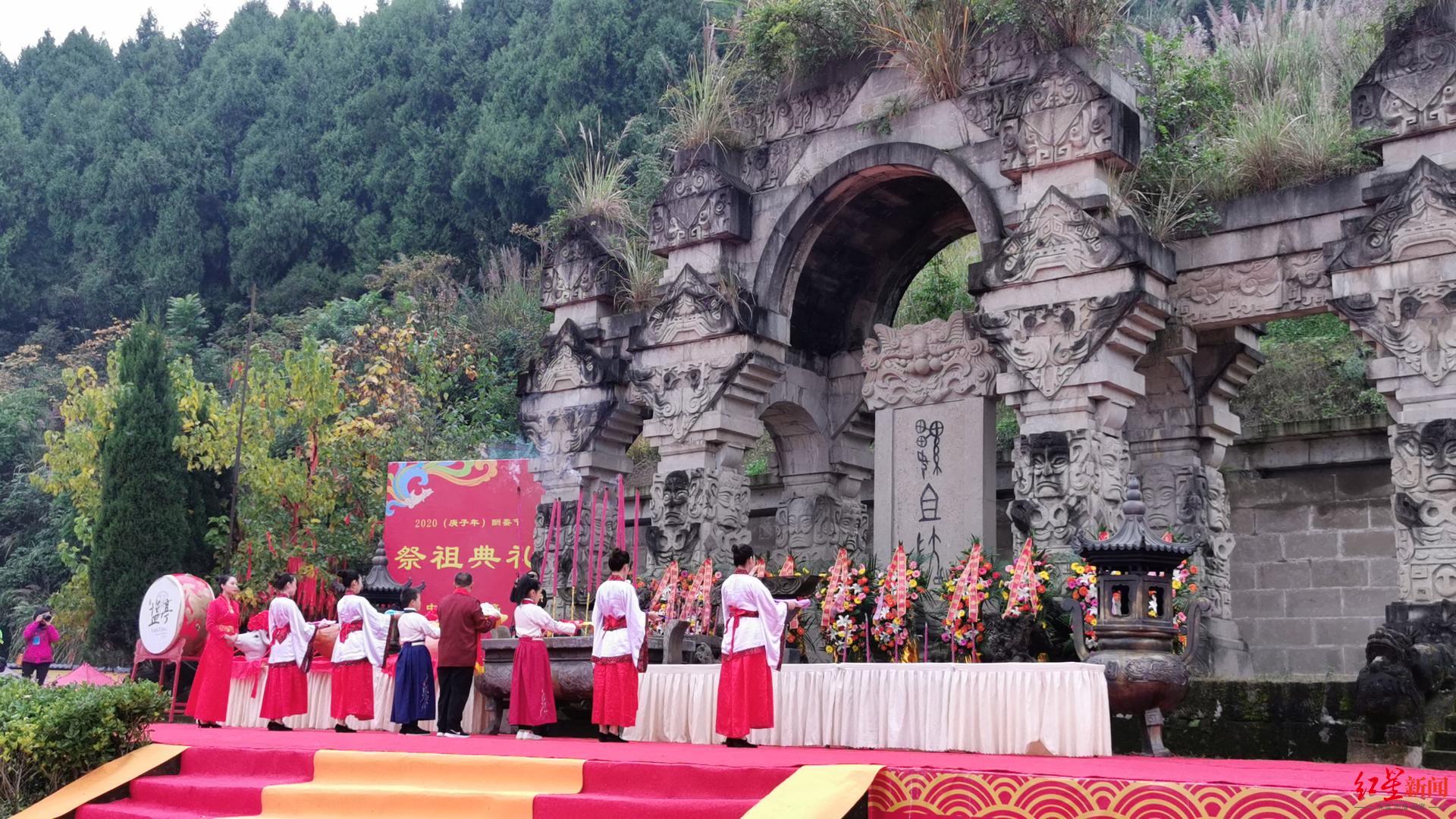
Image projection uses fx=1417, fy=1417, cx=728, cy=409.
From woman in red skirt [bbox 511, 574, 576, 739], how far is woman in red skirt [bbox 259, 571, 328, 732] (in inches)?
98.8

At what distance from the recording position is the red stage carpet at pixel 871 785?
564 cm

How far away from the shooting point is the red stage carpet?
18.5 feet

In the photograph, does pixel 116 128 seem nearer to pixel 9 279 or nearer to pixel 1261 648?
pixel 9 279

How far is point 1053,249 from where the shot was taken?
36.3ft

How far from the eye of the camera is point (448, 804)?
24.5 ft

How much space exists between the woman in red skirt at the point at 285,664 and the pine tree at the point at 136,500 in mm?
10086

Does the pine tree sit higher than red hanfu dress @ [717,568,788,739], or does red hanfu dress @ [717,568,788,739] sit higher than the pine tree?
the pine tree

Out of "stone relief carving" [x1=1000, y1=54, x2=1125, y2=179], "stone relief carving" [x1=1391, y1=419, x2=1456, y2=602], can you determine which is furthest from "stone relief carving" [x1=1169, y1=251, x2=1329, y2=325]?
"stone relief carving" [x1=1391, y1=419, x2=1456, y2=602]

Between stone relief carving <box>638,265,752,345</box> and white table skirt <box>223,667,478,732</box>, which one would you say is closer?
white table skirt <box>223,667,478,732</box>

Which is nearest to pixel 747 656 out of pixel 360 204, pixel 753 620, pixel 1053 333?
pixel 753 620

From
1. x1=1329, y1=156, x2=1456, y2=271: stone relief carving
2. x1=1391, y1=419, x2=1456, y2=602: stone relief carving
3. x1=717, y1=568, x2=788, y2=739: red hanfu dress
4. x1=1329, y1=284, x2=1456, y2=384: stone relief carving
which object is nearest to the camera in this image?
x1=717, y1=568, x2=788, y2=739: red hanfu dress

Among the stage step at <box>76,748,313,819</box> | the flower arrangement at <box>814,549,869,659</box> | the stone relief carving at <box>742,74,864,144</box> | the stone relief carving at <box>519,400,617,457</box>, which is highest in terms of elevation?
the stone relief carving at <box>742,74,864,144</box>

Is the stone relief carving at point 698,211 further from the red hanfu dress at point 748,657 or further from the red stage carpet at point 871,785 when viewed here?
the red stage carpet at point 871,785

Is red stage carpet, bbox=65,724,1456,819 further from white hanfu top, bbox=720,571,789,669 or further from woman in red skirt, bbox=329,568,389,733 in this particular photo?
woman in red skirt, bbox=329,568,389,733
